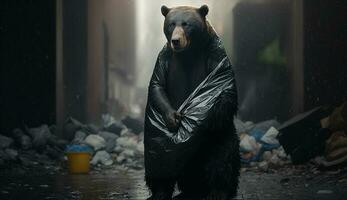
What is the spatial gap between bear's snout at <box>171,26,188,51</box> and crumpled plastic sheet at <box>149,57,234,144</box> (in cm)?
34

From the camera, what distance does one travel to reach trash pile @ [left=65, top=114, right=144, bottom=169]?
33.3 feet

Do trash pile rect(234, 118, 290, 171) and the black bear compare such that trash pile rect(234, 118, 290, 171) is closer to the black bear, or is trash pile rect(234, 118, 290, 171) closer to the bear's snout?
the black bear

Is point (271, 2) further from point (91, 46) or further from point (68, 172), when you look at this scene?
point (68, 172)

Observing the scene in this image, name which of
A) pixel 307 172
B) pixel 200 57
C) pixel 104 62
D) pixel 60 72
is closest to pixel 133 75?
pixel 104 62

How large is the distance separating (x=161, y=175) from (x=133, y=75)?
285 inches

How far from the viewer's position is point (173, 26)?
16.8ft

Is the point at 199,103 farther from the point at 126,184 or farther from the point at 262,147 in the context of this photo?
the point at 262,147

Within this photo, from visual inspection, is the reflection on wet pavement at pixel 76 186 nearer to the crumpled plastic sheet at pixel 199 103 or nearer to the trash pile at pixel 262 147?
the crumpled plastic sheet at pixel 199 103

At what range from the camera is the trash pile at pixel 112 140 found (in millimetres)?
10156

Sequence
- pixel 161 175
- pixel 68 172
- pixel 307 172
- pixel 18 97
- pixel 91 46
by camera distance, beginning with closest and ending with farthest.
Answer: pixel 161 175 → pixel 307 172 → pixel 68 172 → pixel 18 97 → pixel 91 46

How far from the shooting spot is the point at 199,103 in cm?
502

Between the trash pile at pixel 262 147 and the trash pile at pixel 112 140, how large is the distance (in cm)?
169

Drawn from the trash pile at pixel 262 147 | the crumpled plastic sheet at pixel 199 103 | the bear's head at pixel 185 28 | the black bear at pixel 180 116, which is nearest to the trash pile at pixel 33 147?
the trash pile at pixel 262 147

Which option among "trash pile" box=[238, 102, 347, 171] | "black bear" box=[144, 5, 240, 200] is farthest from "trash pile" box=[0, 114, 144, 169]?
"black bear" box=[144, 5, 240, 200]
